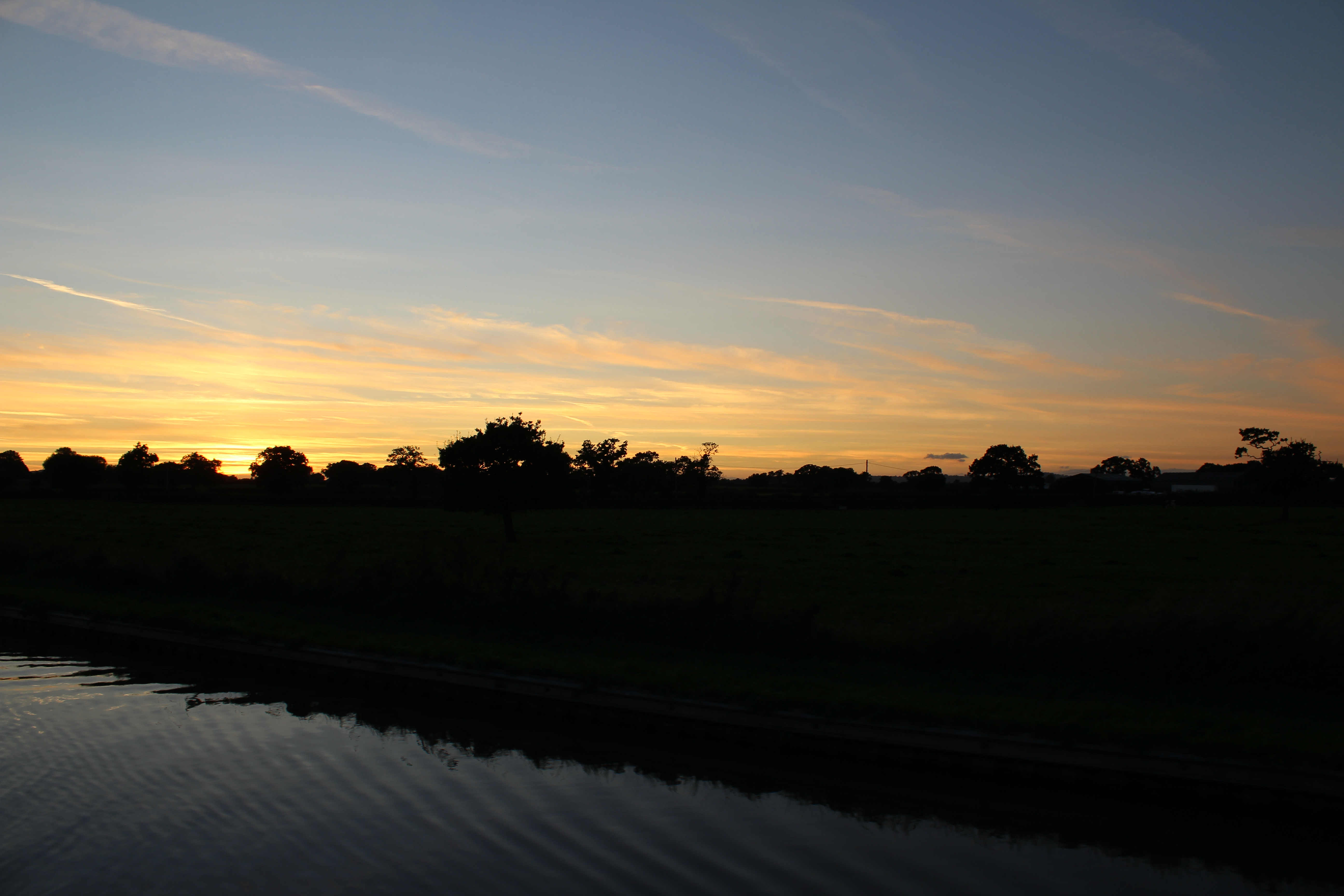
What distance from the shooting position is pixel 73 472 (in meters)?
119

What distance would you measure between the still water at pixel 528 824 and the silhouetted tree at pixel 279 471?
110 metres

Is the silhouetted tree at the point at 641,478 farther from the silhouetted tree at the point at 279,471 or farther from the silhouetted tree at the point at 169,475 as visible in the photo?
the silhouetted tree at the point at 169,475

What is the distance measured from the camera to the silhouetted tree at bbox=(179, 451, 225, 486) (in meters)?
157

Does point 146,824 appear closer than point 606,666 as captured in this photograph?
Yes

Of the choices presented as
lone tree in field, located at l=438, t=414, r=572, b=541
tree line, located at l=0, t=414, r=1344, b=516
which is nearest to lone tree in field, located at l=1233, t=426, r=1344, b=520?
tree line, located at l=0, t=414, r=1344, b=516

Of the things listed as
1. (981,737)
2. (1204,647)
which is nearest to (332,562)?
(981,737)

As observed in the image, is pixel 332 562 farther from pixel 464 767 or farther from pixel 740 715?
pixel 740 715

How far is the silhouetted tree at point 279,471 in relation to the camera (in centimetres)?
11800

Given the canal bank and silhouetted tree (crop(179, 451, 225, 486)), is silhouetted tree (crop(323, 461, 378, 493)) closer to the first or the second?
silhouetted tree (crop(179, 451, 225, 486))

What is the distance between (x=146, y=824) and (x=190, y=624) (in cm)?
943

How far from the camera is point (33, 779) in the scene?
940 centimetres

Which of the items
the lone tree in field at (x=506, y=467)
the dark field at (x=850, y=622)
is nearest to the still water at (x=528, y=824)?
the dark field at (x=850, y=622)

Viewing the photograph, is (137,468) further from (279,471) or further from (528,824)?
(528,824)

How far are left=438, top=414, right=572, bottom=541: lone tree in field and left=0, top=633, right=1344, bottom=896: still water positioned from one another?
31.9 meters
